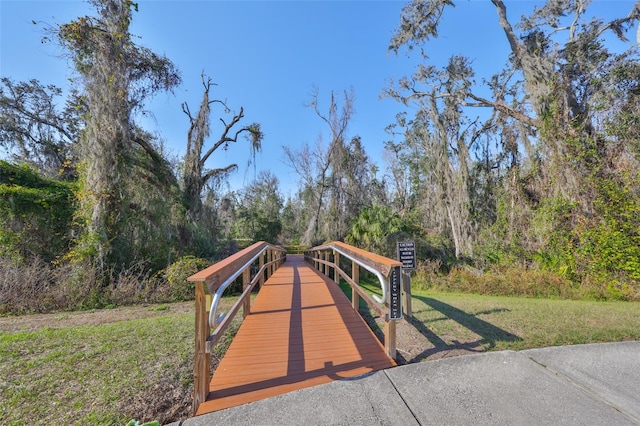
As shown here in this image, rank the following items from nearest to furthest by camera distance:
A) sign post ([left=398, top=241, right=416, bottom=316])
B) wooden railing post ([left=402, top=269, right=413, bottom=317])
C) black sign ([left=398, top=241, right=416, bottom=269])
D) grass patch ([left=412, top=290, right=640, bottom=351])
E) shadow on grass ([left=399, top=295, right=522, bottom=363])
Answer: shadow on grass ([left=399, top=295, right=522, bottom=363]) < grass patch ([left=412, top=290, right=640, bottom=351]) < wooden railing post ([left=402, top=269, right=413, bottom=317]) < sign post ([left=398, top=241, right=416, bottom=316]) < black sign ([left=398, top=241, right=416, bottom=269])

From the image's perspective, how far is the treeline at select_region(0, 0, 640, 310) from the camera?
6121 mm

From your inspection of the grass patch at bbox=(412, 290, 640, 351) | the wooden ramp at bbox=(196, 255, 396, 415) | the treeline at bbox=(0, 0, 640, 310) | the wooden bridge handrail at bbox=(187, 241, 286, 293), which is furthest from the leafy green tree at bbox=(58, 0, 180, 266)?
the grass patch at bbox=(412, 290, 640, 351)

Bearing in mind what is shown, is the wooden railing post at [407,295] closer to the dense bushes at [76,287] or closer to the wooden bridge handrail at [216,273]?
the wooden bridge handrail at [216,273]

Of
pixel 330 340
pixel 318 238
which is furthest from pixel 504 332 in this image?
pixel 318 238

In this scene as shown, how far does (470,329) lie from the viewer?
3.37 metres

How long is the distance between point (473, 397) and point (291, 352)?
5.05 ft

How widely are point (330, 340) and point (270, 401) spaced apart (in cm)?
121

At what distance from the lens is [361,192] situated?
18.6 m

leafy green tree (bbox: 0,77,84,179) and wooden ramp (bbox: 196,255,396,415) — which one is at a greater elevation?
leafy green tree (bbox: 0,77,84,179)

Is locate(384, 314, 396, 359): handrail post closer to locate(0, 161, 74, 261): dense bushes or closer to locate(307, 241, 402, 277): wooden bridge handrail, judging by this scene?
locate(307, 241, 402, 277): wooden bridge handrail

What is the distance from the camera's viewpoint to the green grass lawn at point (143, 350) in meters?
1.79

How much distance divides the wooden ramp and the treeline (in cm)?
386

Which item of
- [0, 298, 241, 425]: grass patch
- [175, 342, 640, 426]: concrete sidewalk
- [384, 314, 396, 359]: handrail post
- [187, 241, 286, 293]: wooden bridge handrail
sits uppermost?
[187, 241, 286, 293]: wooden bridge handrail

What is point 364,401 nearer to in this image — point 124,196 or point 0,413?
point 0,413
